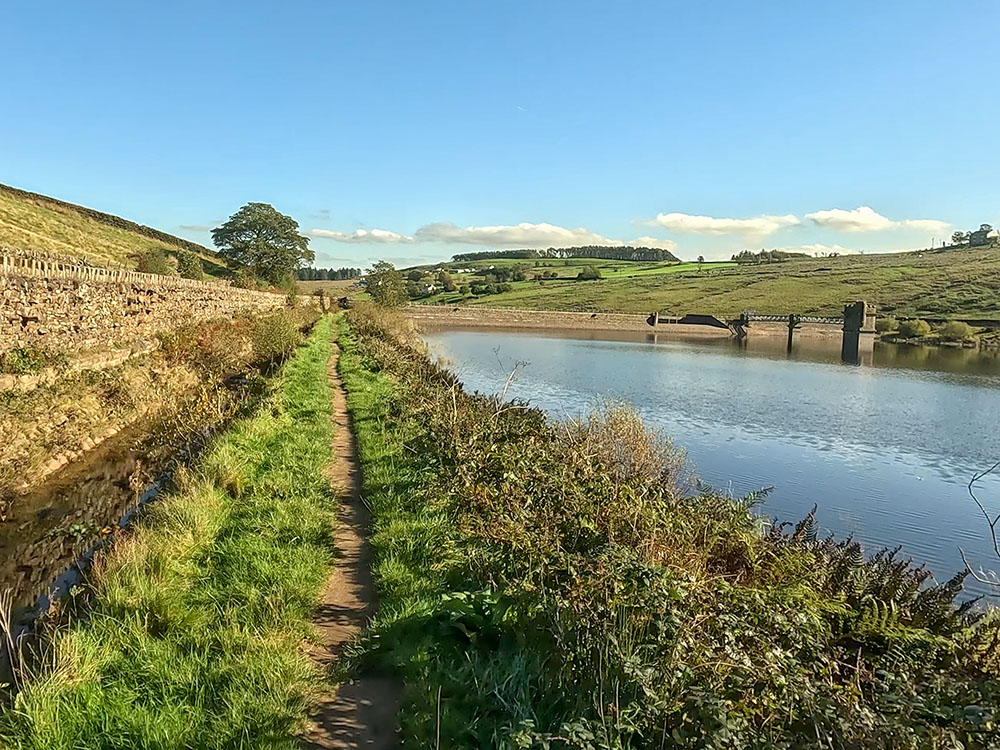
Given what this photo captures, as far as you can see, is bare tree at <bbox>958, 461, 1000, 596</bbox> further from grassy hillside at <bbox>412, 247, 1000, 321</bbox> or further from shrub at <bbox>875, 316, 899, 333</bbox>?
grassy hillside at <bbox>412, 247, 1000, 321</bbox>

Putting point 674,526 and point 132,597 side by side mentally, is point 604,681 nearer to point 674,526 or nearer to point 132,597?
point 674,526

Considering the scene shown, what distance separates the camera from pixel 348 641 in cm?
445

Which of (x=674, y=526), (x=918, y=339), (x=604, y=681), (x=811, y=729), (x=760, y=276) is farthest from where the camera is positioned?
(x=760, y=276)

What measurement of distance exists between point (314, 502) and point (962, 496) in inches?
517

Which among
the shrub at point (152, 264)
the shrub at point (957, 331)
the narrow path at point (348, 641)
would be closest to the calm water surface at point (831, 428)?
the narrow path at point (348, 641)

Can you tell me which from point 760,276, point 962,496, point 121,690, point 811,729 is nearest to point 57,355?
point 121,690

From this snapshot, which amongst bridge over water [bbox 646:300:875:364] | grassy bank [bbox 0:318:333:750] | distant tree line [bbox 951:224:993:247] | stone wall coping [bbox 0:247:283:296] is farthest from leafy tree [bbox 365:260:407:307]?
distant tree line [bbox 951:224:993:247]

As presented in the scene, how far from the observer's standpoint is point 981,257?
102m

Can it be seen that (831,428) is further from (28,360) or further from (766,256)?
(766,256)

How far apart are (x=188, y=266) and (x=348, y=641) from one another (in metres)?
57.4

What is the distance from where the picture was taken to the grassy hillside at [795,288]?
254 feet

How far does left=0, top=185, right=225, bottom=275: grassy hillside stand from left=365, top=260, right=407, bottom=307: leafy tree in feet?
59.6

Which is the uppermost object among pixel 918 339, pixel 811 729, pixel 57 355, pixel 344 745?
pixel 57 355

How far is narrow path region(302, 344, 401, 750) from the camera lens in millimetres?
3527
